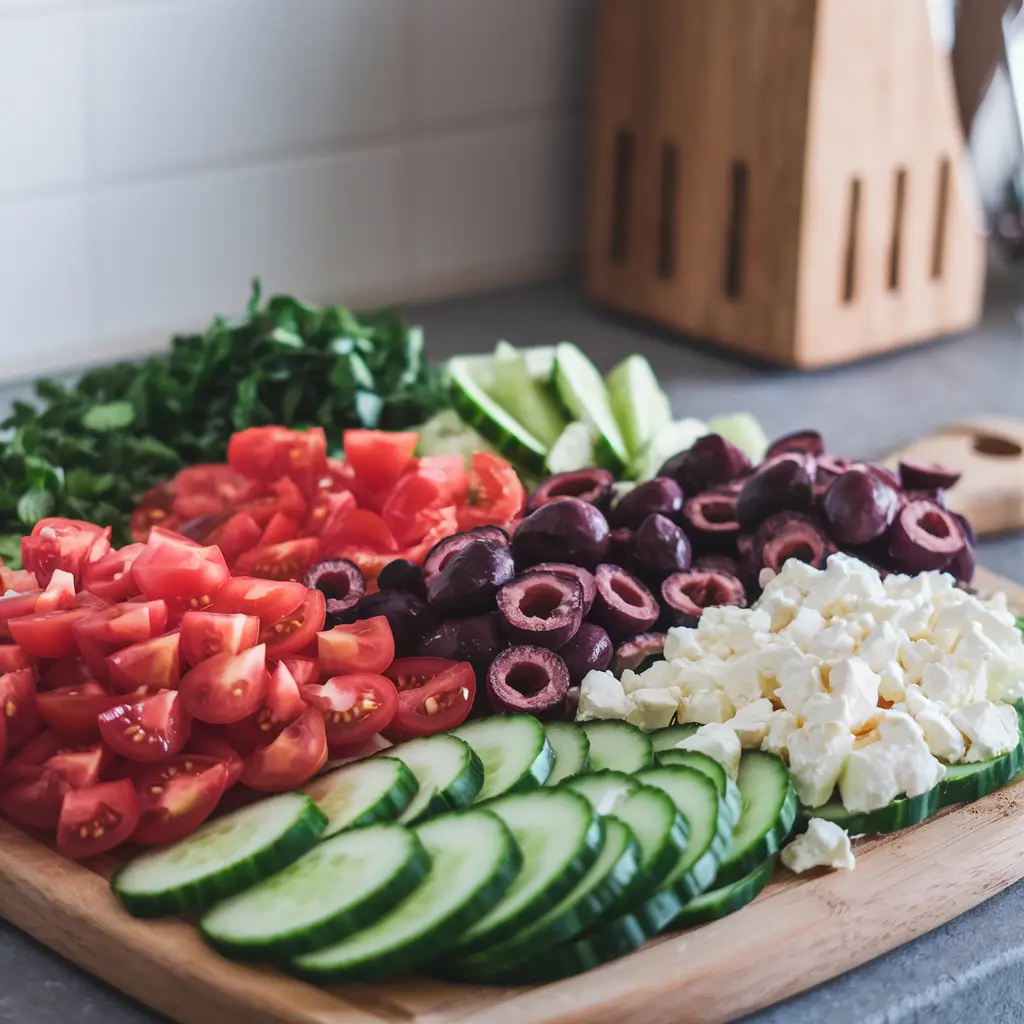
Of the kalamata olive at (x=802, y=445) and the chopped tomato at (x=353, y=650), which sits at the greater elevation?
the kalamata olive at (x=802, y=445)

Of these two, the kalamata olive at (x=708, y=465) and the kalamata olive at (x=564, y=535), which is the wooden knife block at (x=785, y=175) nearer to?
the kalamata olive at (x=708, y=465)

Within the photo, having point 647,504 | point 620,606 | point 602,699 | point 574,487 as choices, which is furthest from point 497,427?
point 602,699

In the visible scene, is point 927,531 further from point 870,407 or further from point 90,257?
point 90,257

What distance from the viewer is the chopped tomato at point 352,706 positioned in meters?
1.13


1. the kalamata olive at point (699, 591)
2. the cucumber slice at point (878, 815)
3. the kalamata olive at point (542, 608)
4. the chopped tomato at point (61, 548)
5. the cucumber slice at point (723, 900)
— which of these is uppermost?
the chopped tomato at point (61, 548)

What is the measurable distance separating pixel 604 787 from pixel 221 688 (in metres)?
0.28

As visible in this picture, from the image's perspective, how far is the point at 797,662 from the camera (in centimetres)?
111

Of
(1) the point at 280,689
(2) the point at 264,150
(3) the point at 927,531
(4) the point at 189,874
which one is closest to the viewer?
(4) the point at 189,874

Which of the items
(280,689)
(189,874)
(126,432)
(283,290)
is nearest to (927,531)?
(280,689)

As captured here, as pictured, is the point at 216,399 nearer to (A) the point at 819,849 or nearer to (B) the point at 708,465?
(B) the point at 708,465

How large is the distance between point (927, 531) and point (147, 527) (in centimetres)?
77

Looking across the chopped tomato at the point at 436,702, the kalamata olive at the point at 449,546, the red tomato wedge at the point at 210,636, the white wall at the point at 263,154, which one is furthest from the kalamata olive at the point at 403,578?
the white wall at the point at 263,154

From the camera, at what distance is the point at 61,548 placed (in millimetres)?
1254

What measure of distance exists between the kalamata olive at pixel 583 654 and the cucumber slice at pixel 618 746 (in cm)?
7
